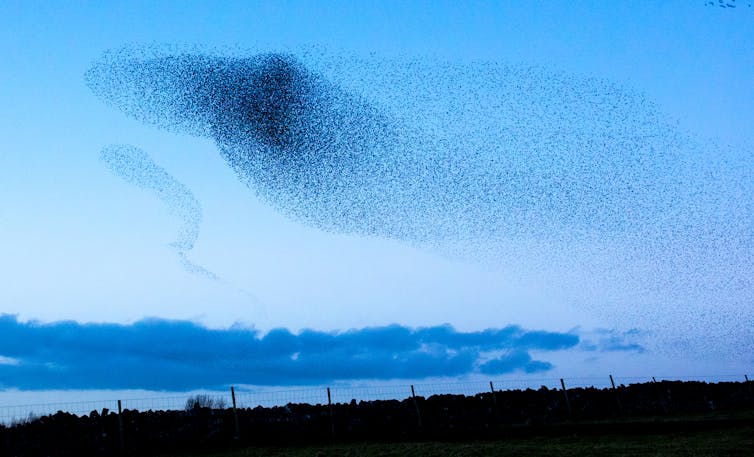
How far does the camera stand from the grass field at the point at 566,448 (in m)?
15.7

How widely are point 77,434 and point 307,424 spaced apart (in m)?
8.20

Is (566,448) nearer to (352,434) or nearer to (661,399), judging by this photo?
(352,434)

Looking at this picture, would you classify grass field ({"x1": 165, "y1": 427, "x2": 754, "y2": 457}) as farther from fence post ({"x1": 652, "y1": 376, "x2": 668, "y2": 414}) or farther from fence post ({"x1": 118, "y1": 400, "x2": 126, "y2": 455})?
fence post ({"x1": 652, "y1": 376, "x2": 668, "y2": 414})

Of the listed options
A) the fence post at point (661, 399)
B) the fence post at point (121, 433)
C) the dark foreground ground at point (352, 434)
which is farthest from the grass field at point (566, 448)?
the fence post at point (661, 399)

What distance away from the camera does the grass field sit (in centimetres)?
1566

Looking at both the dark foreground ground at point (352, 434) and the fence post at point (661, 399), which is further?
the fence post at point (661, 399)

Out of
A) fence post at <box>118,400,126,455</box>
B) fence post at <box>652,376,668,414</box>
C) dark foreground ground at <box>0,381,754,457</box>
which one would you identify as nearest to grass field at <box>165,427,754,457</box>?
dark foreground ground at <box>0,381,754,457</box>

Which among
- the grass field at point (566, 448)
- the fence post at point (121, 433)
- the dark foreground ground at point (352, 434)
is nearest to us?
the grass field at point (566, 448)

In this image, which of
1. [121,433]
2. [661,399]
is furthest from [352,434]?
[661,399]

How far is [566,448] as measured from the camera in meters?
17.0

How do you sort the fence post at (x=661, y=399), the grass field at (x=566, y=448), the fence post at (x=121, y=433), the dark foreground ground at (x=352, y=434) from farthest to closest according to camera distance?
1. the fence post at (x=661, y=399)
2. the fence post at (x=121, y=433)
3. the dark foreground ground at (x=352, y=434)
4. the grass field at (x=566, y=448)

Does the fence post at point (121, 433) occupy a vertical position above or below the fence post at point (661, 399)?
above

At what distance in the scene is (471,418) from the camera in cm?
2930

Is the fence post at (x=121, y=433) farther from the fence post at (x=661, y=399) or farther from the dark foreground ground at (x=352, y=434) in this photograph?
the fence post at (x=661, y=399)
